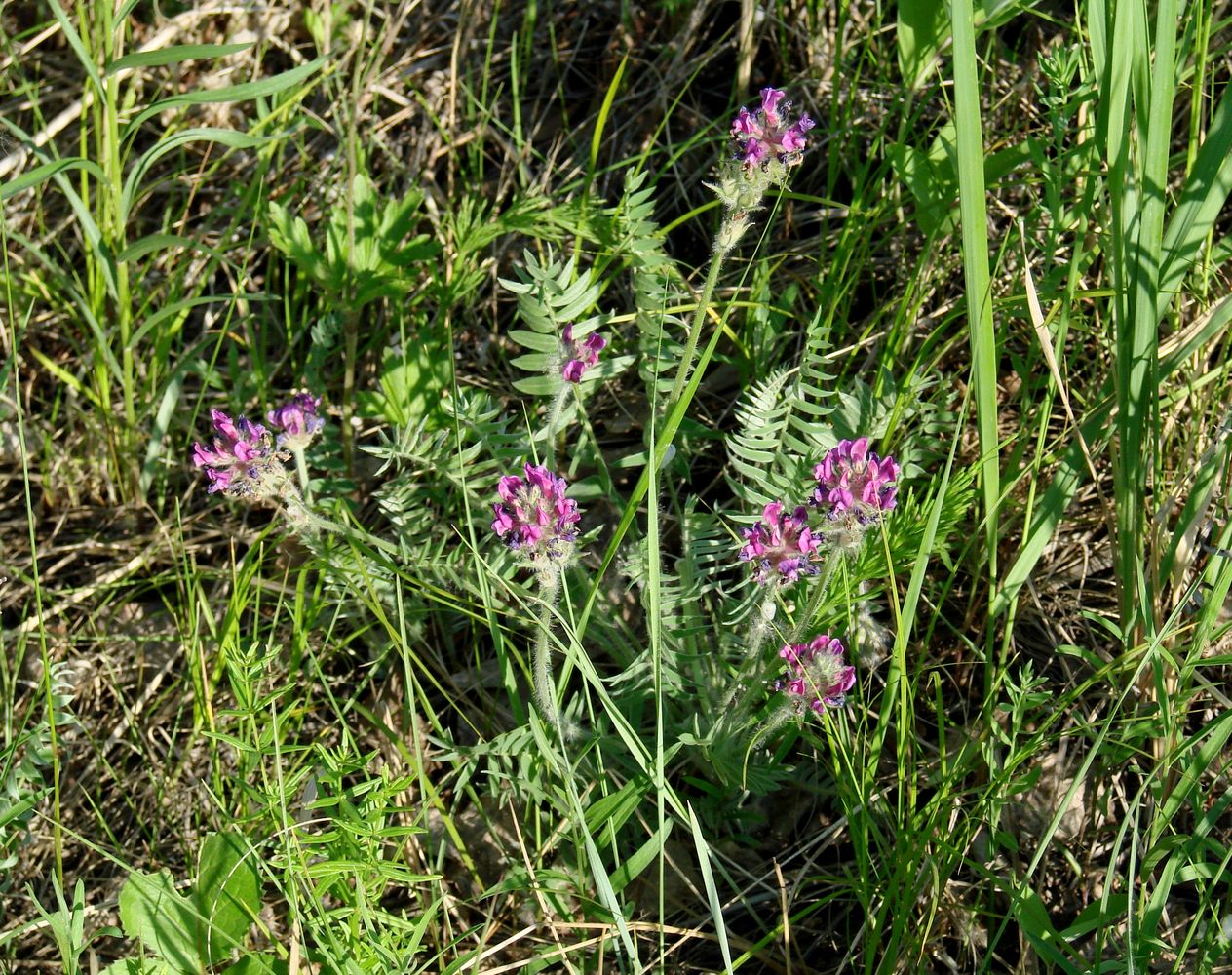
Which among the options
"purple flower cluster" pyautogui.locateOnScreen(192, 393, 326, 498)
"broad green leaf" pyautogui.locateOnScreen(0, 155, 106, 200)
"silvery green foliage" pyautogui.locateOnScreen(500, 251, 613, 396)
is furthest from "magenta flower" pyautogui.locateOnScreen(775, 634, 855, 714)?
"broad green leaf" pyautogui.locateOnScreen(0, 155, 106, 200)

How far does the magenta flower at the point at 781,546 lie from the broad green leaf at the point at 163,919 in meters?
1.17

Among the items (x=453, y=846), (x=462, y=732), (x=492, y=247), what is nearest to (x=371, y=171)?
(x=492, y=247)

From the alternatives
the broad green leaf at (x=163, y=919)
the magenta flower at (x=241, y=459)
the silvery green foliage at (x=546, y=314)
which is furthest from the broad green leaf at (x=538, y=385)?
the broad green leaf at (x=163, y=919)

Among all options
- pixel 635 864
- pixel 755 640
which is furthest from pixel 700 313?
pixel 635 864

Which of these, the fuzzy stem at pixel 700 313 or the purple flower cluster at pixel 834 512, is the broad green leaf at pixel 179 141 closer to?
the fuzzy stem at pixel 700 313

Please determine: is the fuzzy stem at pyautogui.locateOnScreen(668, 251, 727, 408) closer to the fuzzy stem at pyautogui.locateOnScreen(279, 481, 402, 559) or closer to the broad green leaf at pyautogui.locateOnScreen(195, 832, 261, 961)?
the fuzzy stem at pyautogui.locateOnScreen(279, 481, 402, 559)

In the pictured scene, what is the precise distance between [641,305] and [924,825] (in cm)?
121

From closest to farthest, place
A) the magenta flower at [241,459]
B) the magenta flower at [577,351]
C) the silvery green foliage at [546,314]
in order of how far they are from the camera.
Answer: the magenta flower at [241,459] → the magenta flower at [577,351] → the silvery green foliage at [546,314]

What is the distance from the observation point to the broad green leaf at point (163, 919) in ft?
6.96

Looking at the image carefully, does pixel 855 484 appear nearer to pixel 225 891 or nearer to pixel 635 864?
pixel 635 864

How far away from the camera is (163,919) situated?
2158 mm

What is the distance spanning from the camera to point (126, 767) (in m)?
2.76

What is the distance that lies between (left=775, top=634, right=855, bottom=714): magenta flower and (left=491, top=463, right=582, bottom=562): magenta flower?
45 cm

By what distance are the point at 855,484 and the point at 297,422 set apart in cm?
116
